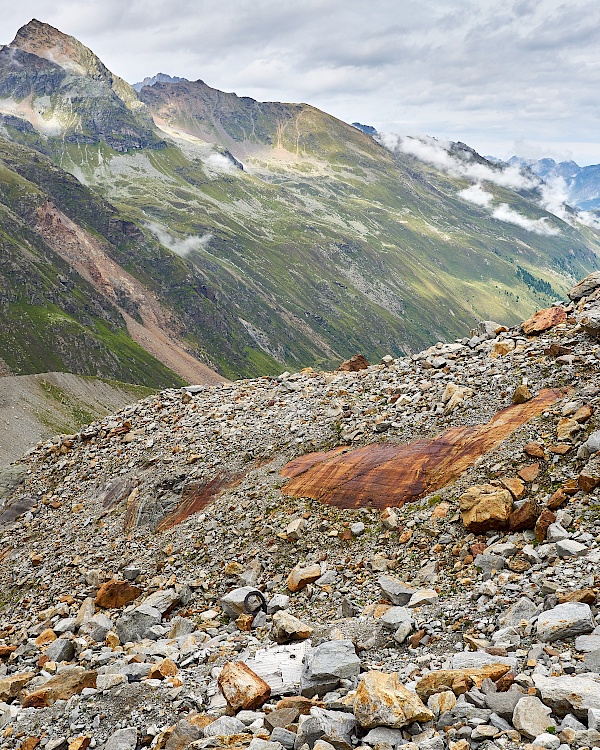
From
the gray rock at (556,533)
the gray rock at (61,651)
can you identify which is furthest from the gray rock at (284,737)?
the gray rock at (61,651)

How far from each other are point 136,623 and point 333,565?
7.10 meters

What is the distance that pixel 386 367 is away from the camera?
113 ft

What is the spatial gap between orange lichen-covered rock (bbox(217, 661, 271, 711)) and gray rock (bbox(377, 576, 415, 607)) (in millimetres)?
5387

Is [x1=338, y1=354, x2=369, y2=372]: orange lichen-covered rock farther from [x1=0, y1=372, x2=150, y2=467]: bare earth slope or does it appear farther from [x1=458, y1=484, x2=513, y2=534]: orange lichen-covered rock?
[x1=0, y1=372, x2=150, y2=467]: bare earth slope

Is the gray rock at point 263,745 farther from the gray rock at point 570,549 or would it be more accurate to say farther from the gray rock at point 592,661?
the gray rock at point 570,549

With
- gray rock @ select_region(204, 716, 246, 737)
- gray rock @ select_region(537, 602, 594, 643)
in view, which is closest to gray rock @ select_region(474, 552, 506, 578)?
gray rock @ select_region(537, 602, 594, 643)

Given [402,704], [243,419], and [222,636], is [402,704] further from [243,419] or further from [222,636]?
[243,419]

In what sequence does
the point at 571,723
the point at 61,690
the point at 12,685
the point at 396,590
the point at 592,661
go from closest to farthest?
the point at 571,723
the point at 592,661
the point at 61,690
the point at 396,590
the point at 12,685

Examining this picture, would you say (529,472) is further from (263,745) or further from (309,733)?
(263,745)

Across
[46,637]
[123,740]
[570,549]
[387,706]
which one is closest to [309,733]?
[387,706]

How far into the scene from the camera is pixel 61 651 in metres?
19.4

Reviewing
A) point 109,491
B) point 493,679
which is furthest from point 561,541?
point 109,491

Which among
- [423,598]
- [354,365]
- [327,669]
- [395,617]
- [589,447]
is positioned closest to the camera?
[327,669]

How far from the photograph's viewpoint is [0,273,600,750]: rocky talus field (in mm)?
11250
